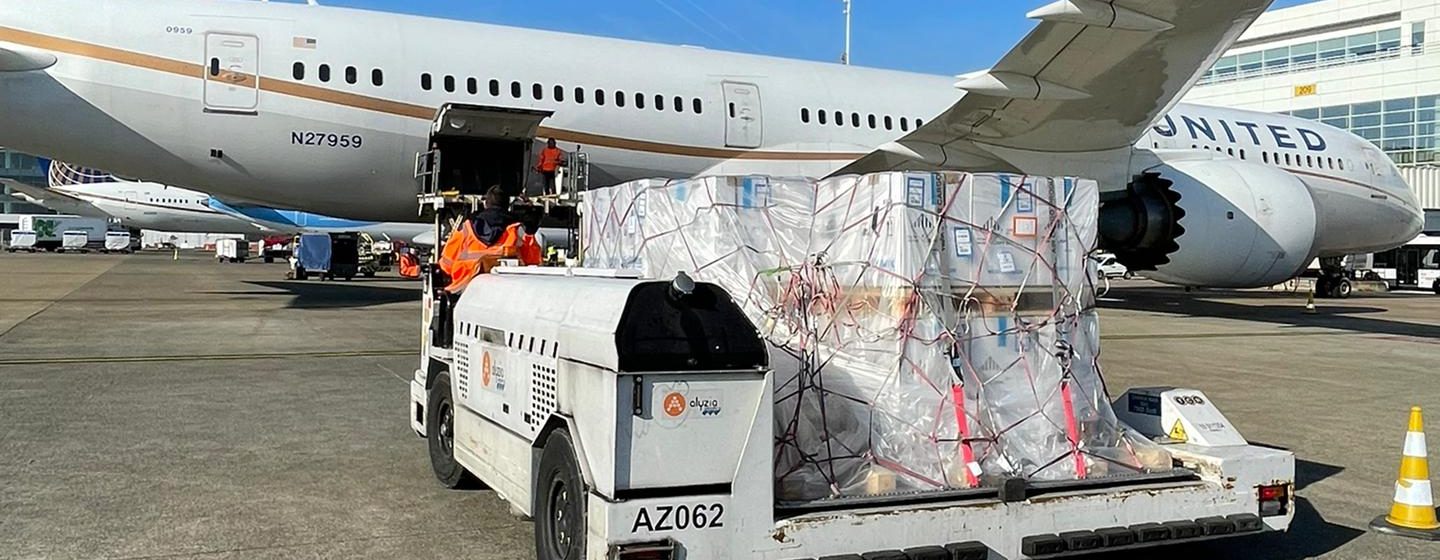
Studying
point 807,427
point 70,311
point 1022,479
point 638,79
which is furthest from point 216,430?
point 70,311

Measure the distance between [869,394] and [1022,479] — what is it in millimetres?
679

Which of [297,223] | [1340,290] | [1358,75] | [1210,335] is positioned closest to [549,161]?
[1210,335]

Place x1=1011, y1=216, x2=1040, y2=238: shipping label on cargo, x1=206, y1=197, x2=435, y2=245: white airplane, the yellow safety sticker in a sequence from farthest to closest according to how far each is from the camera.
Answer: x1=206, y1=197, x2=435, y2=245: white airplane
the yellow safety sticker
x1=1011, y1=216, x2=1040, y2=238: shipping label on cargo

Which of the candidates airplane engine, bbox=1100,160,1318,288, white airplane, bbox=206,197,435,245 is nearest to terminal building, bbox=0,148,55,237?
white airplane, bbox=206,197,435,245

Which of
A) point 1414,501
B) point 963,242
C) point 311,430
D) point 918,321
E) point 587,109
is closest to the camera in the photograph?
point 918,321

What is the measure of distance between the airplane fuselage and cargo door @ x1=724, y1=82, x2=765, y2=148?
A: 1.1 inches

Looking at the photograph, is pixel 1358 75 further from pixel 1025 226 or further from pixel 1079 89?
pixel 1025 226

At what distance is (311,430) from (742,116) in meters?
10.3

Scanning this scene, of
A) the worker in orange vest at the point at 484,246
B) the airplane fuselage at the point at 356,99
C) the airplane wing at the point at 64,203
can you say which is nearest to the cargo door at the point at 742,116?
the airplane fuselage at the point at 356,99

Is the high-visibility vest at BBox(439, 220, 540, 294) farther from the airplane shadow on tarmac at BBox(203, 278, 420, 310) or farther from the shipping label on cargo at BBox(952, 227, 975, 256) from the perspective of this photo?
the airplane shadow on tarmac at BBox(203, 278, 420, 310)

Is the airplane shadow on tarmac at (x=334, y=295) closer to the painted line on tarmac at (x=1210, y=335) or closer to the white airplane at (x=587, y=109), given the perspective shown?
the white airplane at (x=587, y=109)

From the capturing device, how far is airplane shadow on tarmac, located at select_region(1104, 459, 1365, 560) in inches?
192

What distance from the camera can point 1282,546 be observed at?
5.04 metres

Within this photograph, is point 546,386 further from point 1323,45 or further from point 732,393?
point 1323,45
